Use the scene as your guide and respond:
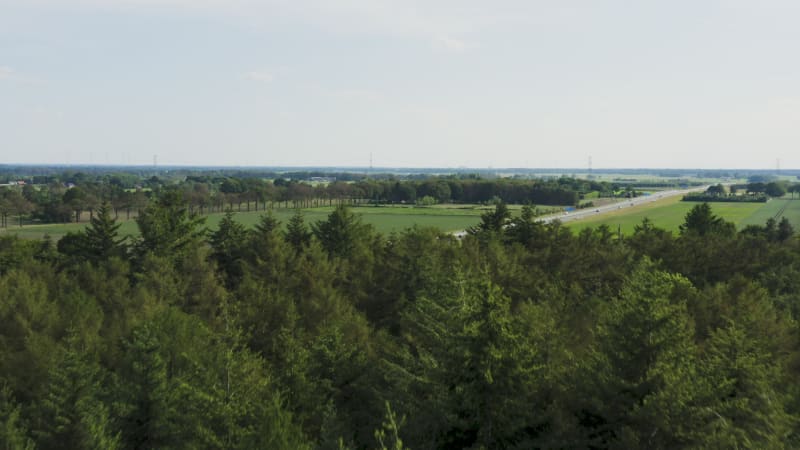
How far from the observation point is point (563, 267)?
47250 mm

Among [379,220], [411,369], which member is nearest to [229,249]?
[411,369]

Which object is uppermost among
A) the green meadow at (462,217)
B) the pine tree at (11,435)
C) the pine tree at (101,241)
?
the pine tree at (101,241)

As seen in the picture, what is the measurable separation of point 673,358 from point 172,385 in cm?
1903

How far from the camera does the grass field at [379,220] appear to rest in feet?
382

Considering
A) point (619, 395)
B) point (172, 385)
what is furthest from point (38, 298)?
point (619, 395)

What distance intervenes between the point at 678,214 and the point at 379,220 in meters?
71.2

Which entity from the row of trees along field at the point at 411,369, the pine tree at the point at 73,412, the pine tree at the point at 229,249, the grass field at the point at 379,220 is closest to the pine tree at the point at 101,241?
the pine tree at the point at 229,249

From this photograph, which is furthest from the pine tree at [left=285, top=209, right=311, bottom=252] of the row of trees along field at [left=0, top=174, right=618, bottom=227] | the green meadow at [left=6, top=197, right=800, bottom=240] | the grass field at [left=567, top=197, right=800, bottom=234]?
the grass field at [left=567, top=197, right=800, bottom=234]

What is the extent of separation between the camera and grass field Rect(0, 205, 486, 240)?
116438 millimetres

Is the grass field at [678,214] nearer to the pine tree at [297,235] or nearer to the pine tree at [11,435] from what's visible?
the pine tree at [297,235]

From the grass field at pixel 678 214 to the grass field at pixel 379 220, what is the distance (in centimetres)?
2830

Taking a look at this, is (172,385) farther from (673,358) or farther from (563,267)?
(563,267)

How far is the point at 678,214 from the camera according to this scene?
144 meters

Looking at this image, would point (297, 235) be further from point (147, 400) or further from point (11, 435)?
point (11, 435)
